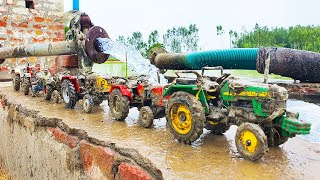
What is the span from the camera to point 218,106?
3.72 m

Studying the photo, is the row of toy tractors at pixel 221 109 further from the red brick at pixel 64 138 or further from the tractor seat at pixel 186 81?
the red brick at pixel 64 138

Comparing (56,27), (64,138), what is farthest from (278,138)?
(56,27)

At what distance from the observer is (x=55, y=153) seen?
4.36m

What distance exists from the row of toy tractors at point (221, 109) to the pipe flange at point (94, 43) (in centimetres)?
164

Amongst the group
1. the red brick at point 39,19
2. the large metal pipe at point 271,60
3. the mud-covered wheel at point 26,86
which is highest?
the red brick at point 39,19

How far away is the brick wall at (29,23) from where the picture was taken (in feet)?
33.4

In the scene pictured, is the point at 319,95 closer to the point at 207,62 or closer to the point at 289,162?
the point at 207,62

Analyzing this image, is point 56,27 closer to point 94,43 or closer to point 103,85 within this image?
point 94,43

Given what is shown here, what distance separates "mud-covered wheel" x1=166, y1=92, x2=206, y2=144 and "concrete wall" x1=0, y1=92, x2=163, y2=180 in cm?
55

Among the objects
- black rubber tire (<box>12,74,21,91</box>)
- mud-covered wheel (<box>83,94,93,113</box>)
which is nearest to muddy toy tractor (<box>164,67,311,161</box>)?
mud-covered wheel (<box>83,94,93,113</box>)

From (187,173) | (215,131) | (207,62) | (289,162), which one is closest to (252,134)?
(289,162)

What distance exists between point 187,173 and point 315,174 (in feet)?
3.25

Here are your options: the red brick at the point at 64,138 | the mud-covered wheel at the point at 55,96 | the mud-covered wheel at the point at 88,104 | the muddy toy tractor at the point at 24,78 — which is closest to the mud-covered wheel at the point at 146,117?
the red brick at the point at 64,138

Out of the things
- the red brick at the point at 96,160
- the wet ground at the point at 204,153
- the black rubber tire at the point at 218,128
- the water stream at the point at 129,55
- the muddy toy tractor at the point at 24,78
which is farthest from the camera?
the muddy toy tractor at the point at 24,78
